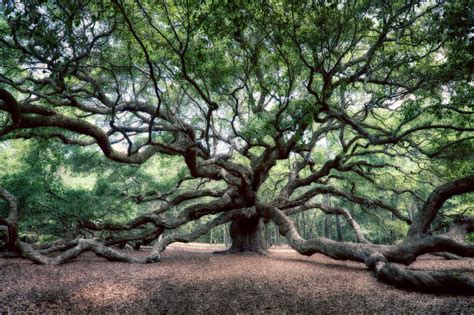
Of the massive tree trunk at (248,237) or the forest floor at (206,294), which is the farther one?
the massive tree trunk at (248,237)

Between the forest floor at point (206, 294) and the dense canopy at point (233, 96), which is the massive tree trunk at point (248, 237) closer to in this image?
the dense canopy at point (233, 96)

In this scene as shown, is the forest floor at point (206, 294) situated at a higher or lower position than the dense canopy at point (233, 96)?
lower

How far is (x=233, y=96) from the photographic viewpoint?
23.4 feet

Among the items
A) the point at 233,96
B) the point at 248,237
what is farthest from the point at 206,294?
the point at 248,237

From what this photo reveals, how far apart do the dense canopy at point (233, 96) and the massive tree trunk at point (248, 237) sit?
46 millimetres

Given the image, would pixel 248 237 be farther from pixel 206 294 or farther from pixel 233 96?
pixel 206 294

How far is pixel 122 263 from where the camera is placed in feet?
25.0

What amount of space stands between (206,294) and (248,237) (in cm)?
722

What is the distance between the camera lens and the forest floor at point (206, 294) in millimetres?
3549

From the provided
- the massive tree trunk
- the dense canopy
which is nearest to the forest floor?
the dense canopy

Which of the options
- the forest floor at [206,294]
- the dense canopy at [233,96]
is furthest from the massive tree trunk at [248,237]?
the forest floor at [206,294]

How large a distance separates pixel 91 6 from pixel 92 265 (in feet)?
22.2

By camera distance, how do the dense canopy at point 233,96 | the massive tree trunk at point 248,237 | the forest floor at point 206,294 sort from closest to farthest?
the forest floor at point 206,294, the dense canopy at point 233,96, the massive tree trunk at point 248,237

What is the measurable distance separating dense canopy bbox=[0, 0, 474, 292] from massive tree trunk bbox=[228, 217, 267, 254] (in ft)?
0.15
